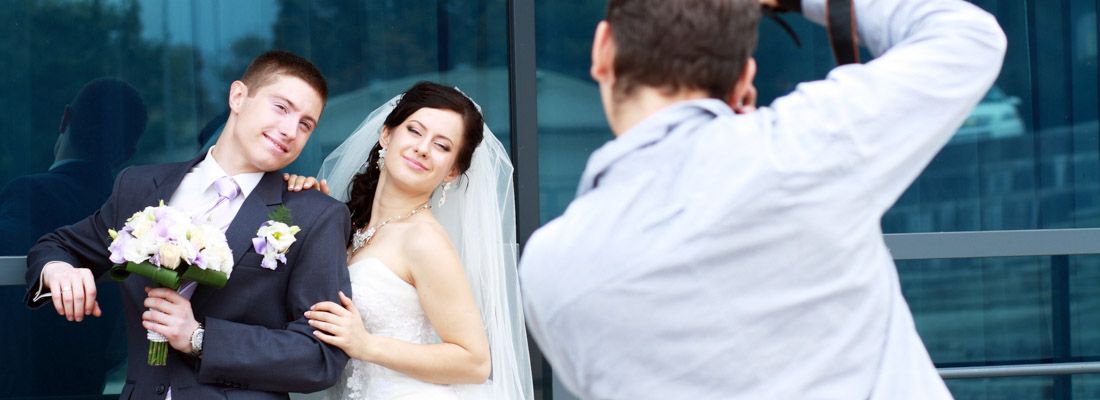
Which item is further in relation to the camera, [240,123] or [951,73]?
[240,123]

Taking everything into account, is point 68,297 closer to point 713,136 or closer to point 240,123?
point 240,123

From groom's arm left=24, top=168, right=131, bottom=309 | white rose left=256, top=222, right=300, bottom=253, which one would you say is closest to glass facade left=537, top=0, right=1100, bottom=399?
white rose left=256, top=222, right=300, bottom=253

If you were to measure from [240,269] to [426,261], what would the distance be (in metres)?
0.48

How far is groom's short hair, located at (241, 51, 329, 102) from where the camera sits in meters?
2.69

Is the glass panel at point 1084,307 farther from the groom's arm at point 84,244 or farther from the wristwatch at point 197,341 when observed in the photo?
the groom's arm at point 84,244

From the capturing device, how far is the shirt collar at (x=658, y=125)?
1.18 meters

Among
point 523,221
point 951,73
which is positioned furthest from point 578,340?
point 523,221

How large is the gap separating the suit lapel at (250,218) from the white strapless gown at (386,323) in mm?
317

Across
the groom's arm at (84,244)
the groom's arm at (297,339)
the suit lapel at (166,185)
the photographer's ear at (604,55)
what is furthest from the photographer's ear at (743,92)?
the groom's arm at (84,244)

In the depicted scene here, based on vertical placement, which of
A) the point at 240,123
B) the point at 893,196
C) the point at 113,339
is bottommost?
the point at 113,339

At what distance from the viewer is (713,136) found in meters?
1.14

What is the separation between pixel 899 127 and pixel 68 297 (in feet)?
6.43

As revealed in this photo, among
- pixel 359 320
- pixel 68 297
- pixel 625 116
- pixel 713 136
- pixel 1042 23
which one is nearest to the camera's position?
pixel 713 136

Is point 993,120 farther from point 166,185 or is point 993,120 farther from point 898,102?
point 898,102
